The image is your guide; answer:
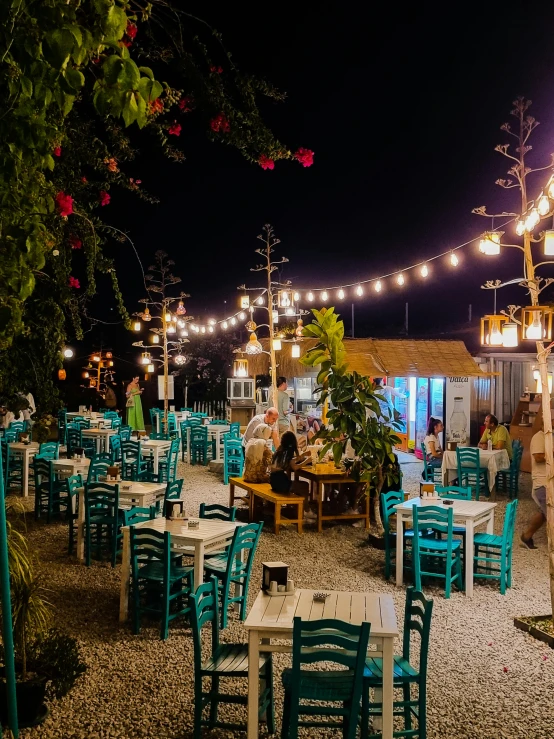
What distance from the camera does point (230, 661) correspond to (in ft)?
12.9

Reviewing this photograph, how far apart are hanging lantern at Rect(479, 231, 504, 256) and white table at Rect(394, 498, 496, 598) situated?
238 centimetres

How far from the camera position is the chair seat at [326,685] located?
344 centimetres

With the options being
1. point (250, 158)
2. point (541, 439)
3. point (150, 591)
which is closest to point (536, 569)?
point (541, 439)

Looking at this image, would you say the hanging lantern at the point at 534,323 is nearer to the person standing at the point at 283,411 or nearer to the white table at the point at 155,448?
the white table at the point at 155,448

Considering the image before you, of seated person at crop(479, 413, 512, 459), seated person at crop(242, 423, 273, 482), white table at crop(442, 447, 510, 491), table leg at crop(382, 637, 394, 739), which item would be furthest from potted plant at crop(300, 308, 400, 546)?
table leg at crop(382, 637, 394, 739)

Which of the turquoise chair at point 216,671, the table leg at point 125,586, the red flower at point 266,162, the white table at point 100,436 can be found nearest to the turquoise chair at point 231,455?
the white table at point 100,436

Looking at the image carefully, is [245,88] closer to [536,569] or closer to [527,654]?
[527,654]

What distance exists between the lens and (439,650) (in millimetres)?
5133

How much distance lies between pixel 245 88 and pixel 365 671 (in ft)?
10.2

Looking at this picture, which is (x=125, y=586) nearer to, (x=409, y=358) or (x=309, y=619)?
(x=309, y=619)

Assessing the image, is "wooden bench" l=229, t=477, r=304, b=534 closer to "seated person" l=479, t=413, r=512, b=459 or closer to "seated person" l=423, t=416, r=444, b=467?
"seated person" l=423, t=416, r=444, b=467

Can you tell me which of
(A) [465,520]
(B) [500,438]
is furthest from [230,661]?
(B) [500,438]

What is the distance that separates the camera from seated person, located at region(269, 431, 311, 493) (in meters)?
8.74

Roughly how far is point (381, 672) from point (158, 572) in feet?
7.99
